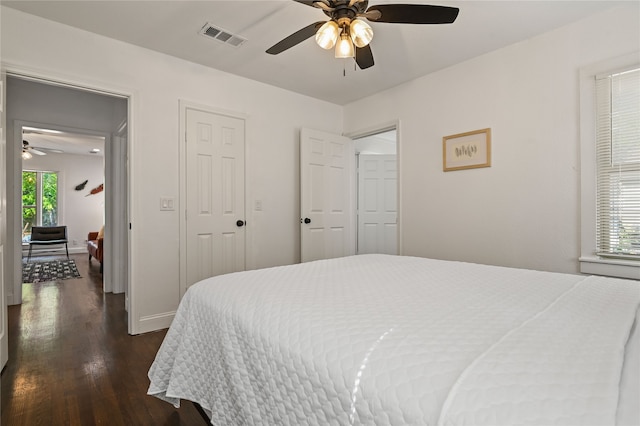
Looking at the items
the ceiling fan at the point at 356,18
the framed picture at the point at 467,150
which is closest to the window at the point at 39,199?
the ceiling fan at the point at 356,18

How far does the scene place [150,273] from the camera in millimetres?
2807

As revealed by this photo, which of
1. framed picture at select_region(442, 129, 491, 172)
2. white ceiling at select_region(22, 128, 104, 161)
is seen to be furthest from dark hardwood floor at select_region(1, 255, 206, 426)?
white ceiling at select_region(22, 128, 104, 161)

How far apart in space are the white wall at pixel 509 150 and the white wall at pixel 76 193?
7.94m

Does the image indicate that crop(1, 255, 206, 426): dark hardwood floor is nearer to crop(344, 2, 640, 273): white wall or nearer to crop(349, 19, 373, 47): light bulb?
crop(349, 19, 373, 47): light bulb

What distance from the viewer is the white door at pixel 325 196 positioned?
370 centimetres

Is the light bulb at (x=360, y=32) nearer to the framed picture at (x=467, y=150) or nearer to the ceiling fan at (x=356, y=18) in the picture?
the ceiling fan at (x=356, y=18)

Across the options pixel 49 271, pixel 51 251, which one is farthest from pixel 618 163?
pixel 51 251

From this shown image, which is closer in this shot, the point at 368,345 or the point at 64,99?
the point at 368,345

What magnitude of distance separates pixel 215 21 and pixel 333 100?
1.91 m

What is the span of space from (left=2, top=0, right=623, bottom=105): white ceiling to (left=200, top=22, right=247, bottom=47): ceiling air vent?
0.05 meters

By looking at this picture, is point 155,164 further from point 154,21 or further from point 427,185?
point 427,185

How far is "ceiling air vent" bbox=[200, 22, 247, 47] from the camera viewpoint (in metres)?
2.45

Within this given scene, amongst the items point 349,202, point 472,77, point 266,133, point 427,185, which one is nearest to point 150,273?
point 266,133

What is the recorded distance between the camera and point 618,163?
2.17 metres
